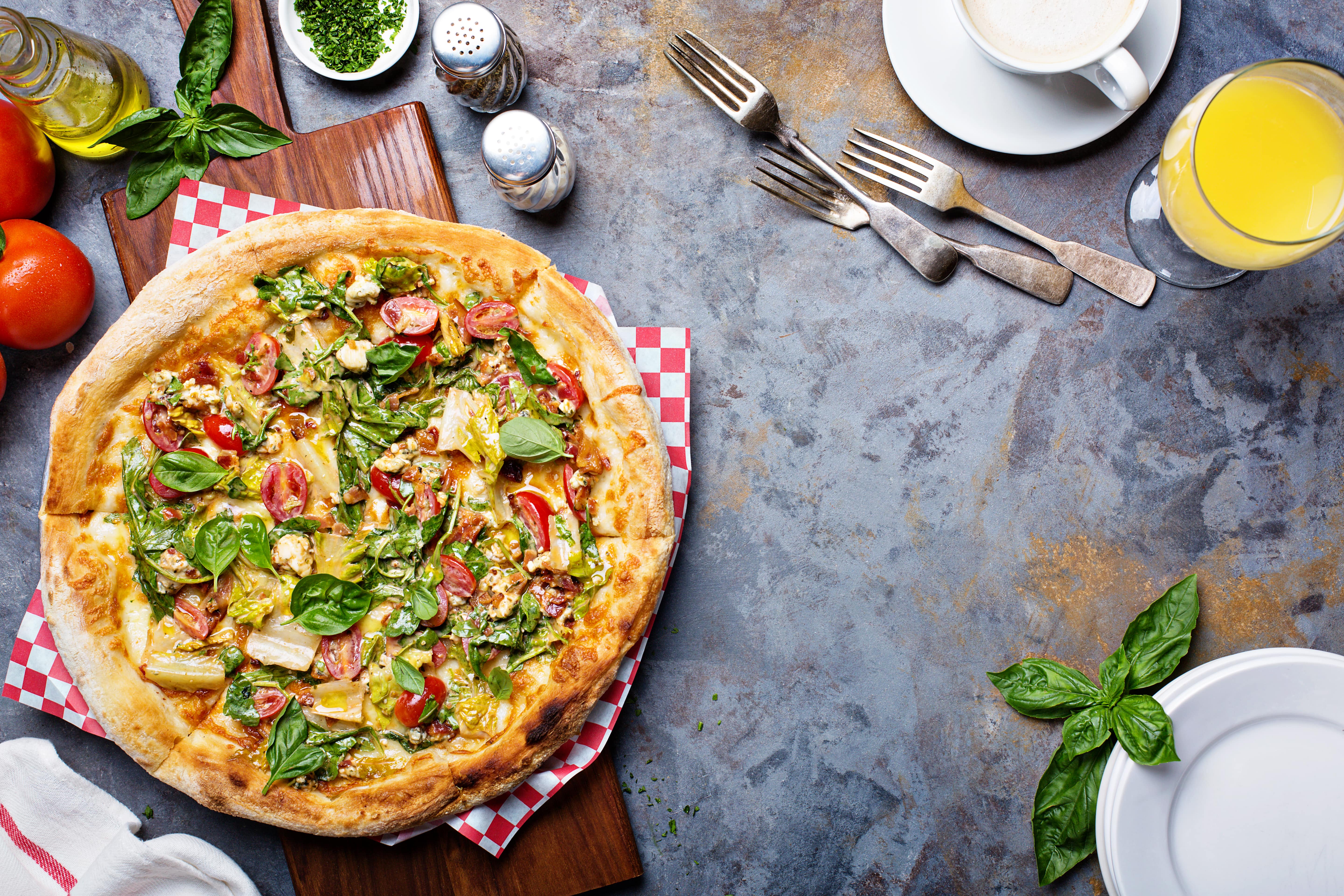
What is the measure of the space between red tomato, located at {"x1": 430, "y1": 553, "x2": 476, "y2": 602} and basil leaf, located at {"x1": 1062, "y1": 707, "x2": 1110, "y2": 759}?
2.27m

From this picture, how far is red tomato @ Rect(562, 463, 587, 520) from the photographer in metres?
2.82

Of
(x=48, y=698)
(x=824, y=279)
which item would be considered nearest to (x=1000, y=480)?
(x=824, y=279)

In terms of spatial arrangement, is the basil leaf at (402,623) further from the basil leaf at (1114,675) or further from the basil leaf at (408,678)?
the basil leaf at (1114,675)

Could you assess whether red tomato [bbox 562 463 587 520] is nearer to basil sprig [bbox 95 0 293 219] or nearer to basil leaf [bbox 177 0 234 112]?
basil sprig [bbox 95 0 293 219]

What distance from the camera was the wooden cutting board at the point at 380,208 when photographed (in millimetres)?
3105

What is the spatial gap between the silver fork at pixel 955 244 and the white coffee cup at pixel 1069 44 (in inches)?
24.3

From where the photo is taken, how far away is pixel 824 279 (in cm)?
322

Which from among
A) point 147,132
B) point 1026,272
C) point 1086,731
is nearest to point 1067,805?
point 1086,731

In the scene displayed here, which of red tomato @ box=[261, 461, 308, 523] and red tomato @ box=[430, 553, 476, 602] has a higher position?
red tomato @ box=[261, 461, 308, 523]

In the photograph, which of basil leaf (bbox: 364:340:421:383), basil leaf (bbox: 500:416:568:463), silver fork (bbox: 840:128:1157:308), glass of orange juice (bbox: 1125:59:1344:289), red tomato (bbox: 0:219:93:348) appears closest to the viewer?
glass of orange juice (bbox: 1125:59:1344:289)

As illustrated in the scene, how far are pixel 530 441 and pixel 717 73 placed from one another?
5.45 feet

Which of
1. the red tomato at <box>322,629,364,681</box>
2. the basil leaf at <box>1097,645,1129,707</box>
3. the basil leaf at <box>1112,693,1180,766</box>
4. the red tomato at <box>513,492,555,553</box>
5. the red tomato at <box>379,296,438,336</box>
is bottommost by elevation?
the basil leaf at <box>1097,645,1129,707</box>

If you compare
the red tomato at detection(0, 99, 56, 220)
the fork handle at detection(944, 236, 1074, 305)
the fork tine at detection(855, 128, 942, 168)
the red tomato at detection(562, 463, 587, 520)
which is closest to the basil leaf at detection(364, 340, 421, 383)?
the red tomato at detection(562, 463, 587, 520)

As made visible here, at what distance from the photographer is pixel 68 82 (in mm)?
2984
